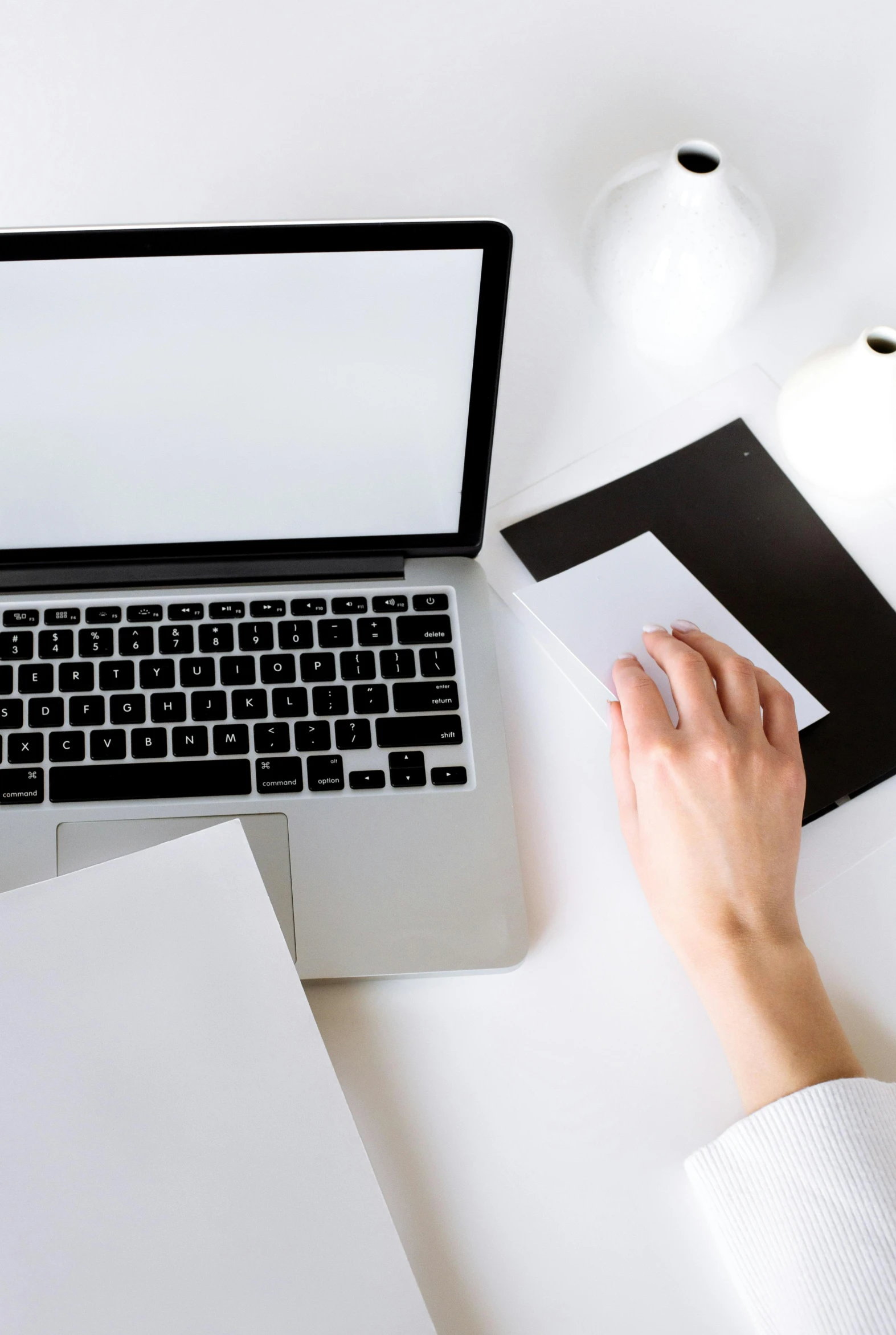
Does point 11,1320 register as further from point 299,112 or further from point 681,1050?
point 299,112

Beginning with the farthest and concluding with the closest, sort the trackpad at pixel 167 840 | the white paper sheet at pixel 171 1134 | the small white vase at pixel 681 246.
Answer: the small white vase at pixel 681 246
the trackpad at pixel 167 840
the white paper sheet at pixel 171 1134

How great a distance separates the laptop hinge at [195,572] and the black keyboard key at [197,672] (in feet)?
0.18

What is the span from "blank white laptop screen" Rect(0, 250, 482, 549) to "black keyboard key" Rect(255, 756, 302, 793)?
14 cm

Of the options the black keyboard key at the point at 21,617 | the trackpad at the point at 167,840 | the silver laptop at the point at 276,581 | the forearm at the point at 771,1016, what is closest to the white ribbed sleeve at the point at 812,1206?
the forearm at the point at 771,1016

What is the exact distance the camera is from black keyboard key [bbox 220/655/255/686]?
24.4 inches

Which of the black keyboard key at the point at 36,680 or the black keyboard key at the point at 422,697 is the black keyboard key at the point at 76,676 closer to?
the black keyboard key at the point at 36,680

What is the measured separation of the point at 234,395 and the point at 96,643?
6.6 inches

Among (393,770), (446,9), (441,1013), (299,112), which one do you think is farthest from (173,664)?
(446,9)

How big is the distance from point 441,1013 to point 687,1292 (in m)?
0.18

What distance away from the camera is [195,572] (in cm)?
64

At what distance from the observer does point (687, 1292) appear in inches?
20.6

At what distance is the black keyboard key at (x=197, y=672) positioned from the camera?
24.3 inches

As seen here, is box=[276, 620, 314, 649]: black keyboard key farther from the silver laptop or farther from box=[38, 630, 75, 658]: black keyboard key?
box=[38, 630, 75, 658]: black keyboard key

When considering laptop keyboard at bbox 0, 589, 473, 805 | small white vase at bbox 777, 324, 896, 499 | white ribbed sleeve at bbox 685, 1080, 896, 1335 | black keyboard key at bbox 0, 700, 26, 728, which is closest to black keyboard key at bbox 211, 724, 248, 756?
laptop keyboard at bbox 0, 589, 473, 805
